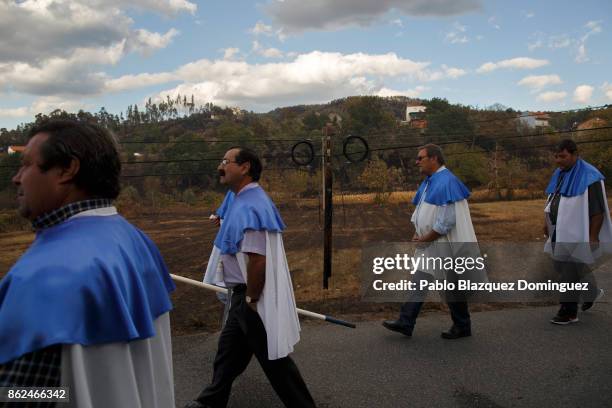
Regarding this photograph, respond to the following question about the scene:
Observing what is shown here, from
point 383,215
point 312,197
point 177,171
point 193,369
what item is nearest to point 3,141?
point 177,171

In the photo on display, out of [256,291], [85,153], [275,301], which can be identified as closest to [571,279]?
[275,301]

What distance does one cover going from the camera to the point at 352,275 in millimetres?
10719

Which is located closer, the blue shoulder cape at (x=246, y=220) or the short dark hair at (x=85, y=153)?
the short dark hair at (x=85, y=153)

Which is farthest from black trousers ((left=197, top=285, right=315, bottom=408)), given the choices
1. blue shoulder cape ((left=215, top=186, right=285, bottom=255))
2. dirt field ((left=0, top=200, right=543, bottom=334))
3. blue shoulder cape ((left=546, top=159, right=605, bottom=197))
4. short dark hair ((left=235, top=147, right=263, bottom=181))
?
blue shoulder cape ((left=546, top=159, right=605, bottom=197))

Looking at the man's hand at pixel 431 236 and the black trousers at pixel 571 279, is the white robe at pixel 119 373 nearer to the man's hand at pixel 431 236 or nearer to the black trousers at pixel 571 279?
the man's hand at pixel 431 236

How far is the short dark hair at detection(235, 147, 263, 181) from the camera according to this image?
3432mm

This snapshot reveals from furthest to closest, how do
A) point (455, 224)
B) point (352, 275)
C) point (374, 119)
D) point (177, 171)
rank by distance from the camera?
1. point (374, 119)
2. point (177, 171)
3. point (352, 275)
4. point (455, 224)

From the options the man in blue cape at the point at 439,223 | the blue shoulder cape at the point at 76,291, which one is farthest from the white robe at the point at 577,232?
the blue shoulder cape at the point at 76,291

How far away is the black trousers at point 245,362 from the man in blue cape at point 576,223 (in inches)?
146

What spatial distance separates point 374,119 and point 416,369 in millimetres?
67132

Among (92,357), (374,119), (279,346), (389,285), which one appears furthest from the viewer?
(374,119)

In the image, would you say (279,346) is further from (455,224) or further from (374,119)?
(374,119)

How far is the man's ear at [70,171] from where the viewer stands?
144 centimetres

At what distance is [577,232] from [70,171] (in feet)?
18.0
